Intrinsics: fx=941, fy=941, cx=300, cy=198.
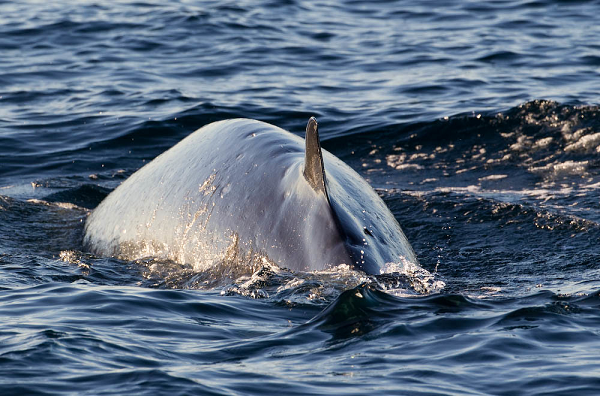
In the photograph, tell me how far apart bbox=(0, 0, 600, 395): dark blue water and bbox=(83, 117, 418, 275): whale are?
0.17 m

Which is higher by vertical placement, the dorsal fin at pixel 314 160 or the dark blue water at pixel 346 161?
the dorsal fin at pixel 314 160

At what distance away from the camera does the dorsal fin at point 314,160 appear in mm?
5996

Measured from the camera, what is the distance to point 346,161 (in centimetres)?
1375

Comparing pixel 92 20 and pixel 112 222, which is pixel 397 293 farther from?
pixel 92 20

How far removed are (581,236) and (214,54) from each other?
497 inches

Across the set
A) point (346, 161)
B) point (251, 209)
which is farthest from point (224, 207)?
point (346, 161)

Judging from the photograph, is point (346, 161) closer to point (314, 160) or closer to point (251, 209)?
point (251, 209)

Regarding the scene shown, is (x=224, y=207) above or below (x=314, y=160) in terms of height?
below

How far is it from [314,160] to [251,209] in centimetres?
77

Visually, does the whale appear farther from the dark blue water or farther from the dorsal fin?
the dark blue water

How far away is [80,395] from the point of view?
4852mm

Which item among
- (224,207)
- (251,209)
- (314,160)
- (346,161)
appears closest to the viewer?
(314,160)

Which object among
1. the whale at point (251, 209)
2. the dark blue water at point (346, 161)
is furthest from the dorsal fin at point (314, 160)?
the dark blue water at point (346, 161)

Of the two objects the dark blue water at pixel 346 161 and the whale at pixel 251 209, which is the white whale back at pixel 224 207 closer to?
the whale at pixel 251 209
